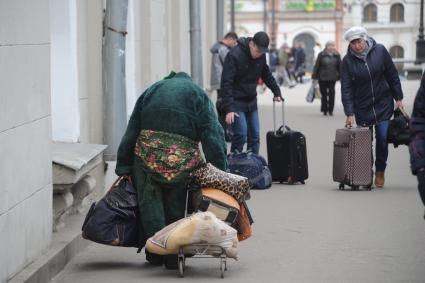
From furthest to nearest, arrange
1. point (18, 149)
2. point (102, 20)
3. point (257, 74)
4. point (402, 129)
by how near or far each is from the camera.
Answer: point (257, 74)
point (402, 129)
point (102, 20)
point (18, 149)

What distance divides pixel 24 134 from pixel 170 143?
1.09 m

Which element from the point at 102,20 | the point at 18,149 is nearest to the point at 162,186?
the point at 18,149

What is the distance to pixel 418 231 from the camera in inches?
449

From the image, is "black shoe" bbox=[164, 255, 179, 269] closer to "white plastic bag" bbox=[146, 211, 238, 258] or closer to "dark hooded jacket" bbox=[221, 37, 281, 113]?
"white plastic bag" bbox=[146, 211, 238, 258]

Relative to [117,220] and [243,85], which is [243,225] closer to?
[117,220]

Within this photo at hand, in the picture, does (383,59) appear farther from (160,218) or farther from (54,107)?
(160,218)

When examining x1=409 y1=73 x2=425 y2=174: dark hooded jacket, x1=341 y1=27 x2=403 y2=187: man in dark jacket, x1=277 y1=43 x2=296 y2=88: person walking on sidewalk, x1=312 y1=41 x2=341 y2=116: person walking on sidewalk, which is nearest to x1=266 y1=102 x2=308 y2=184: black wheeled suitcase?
x1=341 y1=27 x2=403 y2=187: man in dark jacket

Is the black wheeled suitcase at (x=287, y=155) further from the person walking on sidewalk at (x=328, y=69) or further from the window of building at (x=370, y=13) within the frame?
the window of building at (x=370, y=13)

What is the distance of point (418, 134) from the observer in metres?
7.69

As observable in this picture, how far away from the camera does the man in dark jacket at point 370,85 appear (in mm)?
14047

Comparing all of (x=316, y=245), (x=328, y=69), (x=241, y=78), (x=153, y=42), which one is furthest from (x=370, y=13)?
(x=316, y=245)

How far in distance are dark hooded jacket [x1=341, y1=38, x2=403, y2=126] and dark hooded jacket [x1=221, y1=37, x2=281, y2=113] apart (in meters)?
1.11

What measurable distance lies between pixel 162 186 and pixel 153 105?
0.57 metres

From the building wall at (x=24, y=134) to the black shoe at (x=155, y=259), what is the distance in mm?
738
